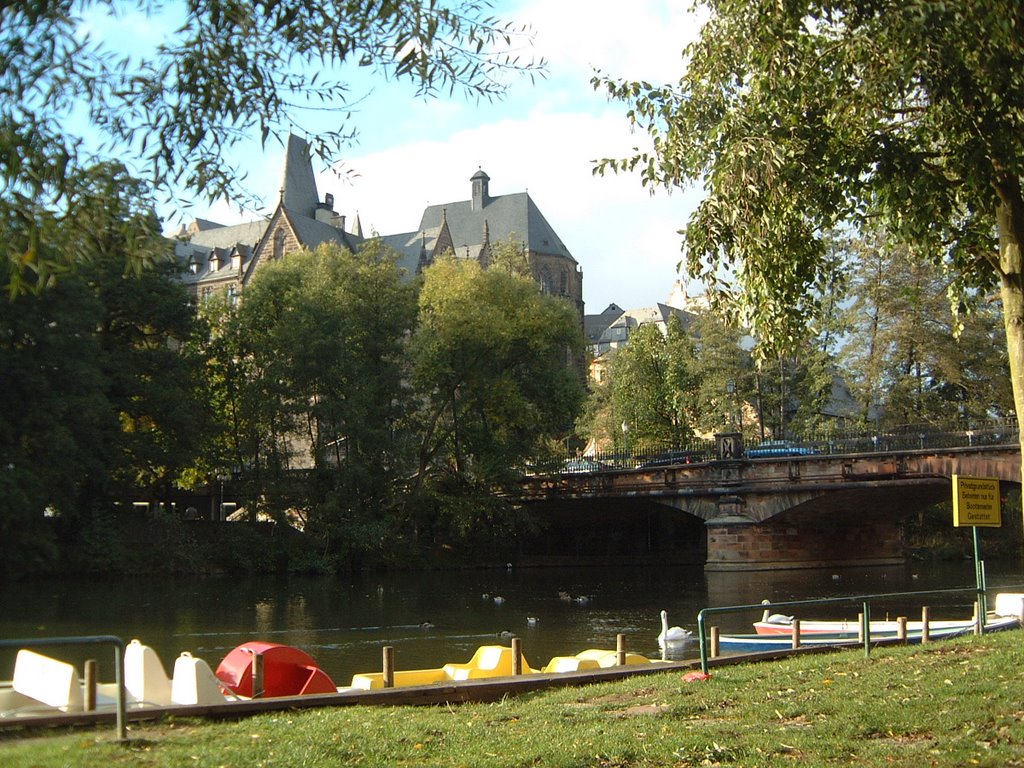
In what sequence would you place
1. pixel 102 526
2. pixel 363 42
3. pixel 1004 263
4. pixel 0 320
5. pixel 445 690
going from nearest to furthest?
pixel 363 42
pixel 445 690
pixel 1004 263
pixel 0 320
pixel 102 526

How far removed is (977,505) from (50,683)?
41.4 feet

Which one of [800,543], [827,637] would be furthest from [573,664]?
[800,543]

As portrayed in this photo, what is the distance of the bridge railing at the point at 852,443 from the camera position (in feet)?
141

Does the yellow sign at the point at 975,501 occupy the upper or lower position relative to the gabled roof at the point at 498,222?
lower

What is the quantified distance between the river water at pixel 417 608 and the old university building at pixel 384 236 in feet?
158

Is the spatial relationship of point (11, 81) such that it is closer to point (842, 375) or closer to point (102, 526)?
point (102, 526)

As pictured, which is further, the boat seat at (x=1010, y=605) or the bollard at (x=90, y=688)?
the boat seat at (x=1010, y=605)

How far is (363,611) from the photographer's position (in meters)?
33.7

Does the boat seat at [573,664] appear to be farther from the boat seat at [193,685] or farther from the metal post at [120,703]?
the metal post at [120,703]

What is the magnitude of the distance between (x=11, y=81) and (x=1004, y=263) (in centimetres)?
1013

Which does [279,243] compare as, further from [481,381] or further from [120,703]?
[120,703]

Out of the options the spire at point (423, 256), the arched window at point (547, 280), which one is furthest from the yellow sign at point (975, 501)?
the arched window at point (547, 280)

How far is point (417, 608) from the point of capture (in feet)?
115

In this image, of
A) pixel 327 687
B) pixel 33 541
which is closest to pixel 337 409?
pixel 33 541
